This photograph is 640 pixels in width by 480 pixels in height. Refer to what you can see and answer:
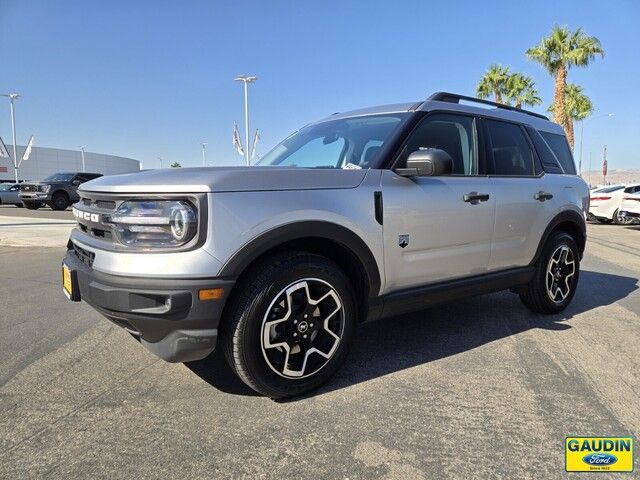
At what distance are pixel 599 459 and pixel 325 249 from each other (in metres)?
1.73

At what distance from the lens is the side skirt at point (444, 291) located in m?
3.10

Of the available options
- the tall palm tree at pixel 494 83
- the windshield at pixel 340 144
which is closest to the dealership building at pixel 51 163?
the tall palm tree at pixel 494 83

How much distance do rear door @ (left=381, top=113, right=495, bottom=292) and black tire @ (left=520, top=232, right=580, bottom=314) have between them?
0.87 metres

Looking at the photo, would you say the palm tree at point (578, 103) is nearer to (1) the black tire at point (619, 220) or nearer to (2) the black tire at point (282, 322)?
(1) the black tire at point (619, 220)

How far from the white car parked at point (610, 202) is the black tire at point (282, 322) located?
16.1 m

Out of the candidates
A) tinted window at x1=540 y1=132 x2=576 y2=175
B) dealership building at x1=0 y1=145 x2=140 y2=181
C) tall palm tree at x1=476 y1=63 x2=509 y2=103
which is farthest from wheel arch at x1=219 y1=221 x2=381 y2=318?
dealership building at x1=0 y1=145 x2=140 y2=181

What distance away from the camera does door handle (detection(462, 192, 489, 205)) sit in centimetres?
348

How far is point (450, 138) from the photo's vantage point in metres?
3.64

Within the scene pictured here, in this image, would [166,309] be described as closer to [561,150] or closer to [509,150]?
[509,150]

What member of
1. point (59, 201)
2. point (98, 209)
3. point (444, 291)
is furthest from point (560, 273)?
point (59, 201)

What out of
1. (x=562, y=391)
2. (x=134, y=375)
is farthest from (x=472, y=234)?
(x=134, y=375)

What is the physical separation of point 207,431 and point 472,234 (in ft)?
7.51

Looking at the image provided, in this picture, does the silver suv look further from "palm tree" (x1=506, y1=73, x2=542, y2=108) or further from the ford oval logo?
"palm tree" (x1=506, y1=73, x2=542, y2=108)

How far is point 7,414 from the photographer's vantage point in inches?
101
